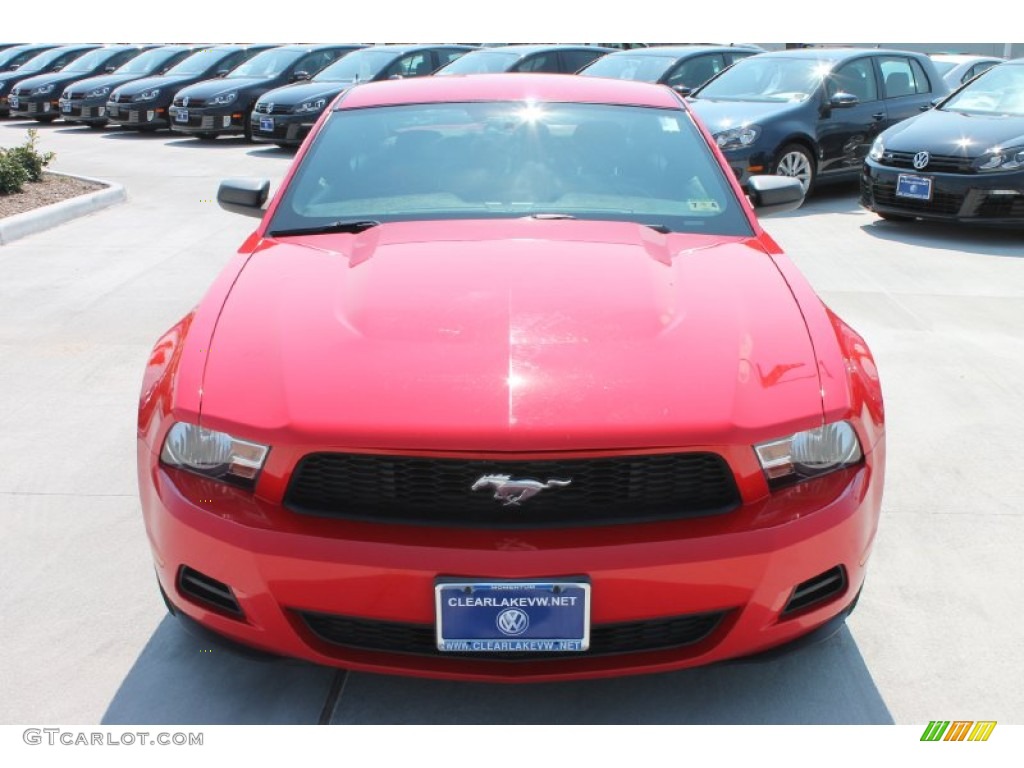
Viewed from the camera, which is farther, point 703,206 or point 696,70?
point 696,70

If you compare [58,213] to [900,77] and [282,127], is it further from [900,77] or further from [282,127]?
[900,77]

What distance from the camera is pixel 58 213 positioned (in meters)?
9.55

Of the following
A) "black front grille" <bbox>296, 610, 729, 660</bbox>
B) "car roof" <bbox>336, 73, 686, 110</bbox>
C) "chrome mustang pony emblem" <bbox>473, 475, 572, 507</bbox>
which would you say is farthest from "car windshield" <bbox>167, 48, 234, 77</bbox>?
"chrome mustang pony emblem" <bbox>473, 475, 572, 507</bbox>

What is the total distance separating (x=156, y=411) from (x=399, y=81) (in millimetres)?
2289

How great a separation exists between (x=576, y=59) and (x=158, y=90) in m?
6.88

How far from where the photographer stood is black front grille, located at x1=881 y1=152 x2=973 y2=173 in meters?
8.84

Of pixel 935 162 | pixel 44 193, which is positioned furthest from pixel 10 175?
pixel 935 162

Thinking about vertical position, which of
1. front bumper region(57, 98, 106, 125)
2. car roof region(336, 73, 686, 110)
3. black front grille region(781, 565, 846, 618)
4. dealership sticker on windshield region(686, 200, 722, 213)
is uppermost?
car roof region(336, 73, 686, 110)

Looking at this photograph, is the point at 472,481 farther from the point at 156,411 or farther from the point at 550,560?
the point at 156,411

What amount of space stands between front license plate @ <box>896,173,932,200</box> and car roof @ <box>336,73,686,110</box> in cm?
520

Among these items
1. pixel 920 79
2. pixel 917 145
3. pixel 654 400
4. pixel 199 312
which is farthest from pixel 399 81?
pixel 920 79

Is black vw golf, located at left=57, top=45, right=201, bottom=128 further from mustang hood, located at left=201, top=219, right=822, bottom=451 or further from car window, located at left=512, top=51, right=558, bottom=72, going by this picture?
mustang hood, located at left=201, top=219, right=822, bottom=451

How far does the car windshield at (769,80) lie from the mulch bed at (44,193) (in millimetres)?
6273

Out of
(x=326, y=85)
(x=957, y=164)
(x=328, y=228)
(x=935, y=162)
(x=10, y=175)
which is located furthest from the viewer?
(x=326, y=85)
